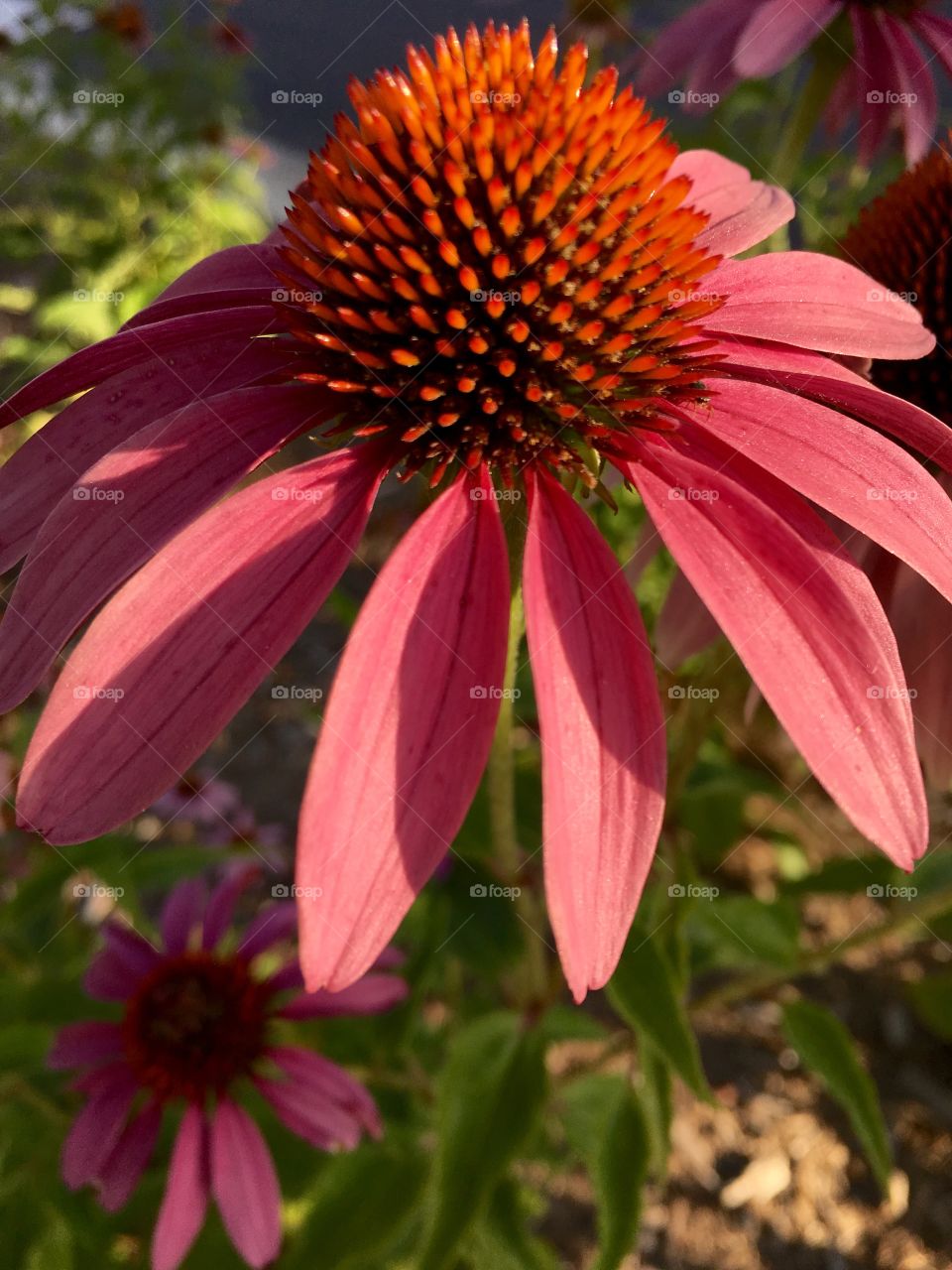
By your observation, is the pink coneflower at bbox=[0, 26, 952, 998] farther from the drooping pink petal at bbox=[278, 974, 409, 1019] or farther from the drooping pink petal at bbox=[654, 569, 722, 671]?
the drooping pink petal at bbox=[278, 974, 409, 1019]

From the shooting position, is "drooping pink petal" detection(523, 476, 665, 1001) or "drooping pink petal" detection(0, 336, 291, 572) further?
"drooping pink petal" detection(0, 336, 291, 572)

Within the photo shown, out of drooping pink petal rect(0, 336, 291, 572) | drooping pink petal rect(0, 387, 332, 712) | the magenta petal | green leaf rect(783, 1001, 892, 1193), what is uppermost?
drooping pink petal rect(0, 336, 291, 572)

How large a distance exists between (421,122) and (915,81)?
787 mm

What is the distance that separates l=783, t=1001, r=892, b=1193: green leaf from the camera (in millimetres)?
1062

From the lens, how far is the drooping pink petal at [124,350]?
2.77ft

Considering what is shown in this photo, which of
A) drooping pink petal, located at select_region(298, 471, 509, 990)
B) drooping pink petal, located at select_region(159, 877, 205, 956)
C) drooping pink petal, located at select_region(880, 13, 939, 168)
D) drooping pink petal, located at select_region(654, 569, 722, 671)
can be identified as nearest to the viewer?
drooping pink petal, located at select_region(298, 471, 509, 990)

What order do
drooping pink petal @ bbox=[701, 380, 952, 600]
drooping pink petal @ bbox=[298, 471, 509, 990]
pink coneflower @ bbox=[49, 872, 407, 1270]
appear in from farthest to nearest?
pink coneflower @ bbox=[49, 872, 407, 1270] < drooping pink petal @ bbox=[701, 380, 952, 600] < drooping pink petal @ bbox=[298, 471, 509, 990]

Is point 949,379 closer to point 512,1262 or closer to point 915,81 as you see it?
point 915,81

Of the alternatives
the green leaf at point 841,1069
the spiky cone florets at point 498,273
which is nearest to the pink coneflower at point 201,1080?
the green leaf at point 841,1069

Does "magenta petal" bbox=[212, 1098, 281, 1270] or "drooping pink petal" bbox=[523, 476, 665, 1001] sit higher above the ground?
"drooping pink petal" bbox=[523, 476, 665, 1001]

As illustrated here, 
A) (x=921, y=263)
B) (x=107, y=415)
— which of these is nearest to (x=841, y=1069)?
(x=921, y=263)

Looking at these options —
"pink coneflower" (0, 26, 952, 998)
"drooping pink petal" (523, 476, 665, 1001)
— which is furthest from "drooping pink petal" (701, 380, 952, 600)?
"drooping pink petal" (523, 476, 665, 1001)

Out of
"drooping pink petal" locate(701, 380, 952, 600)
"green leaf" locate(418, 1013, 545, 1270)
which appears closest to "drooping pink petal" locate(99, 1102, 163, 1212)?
"green leaf" locate(418, 1013, 545, 1270)

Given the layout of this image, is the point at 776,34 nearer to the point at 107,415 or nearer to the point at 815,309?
the point at 815,309
